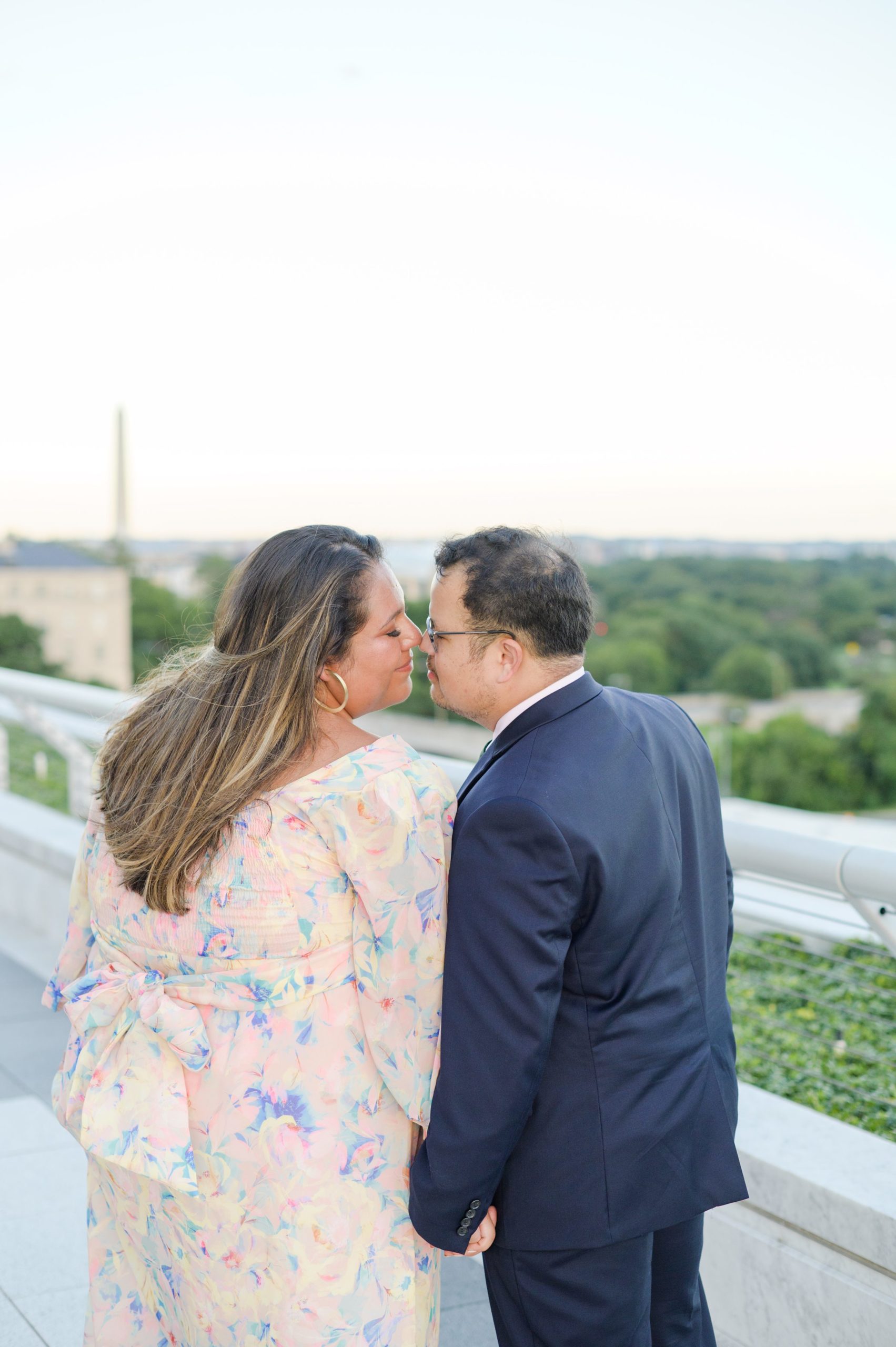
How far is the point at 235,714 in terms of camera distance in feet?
5.32

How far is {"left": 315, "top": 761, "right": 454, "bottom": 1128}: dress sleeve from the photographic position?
155cm

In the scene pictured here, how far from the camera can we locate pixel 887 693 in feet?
255

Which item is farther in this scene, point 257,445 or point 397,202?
Result: point 257,445

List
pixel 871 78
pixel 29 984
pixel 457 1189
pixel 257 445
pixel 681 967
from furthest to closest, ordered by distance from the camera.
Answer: pixel 257 445, pixel 871 78, pixel 29 984, pixel 681 967, pixel 457 1189

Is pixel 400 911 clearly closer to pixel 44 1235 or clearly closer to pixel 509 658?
pixel 509 658

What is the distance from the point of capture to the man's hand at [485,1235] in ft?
5.11

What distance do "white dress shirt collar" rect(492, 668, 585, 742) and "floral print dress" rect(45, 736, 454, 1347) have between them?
0.41 feet

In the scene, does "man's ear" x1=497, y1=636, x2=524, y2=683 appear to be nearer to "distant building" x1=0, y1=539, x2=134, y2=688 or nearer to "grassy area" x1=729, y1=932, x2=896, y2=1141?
"grassy area" x1=729, y1=932, x2=896, y2=1141

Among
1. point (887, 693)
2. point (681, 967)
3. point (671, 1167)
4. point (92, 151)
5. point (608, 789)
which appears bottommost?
point (887, 693)

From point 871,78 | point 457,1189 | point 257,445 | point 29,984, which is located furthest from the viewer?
point 257,445

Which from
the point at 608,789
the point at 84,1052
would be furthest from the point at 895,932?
the point at 84,1052

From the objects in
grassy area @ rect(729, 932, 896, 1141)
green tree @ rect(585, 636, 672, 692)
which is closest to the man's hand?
grassy area @ rect(729, 932, 896, 1141)

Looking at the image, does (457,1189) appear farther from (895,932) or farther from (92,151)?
(92,151)

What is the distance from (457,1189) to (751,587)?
89503 millimetres
